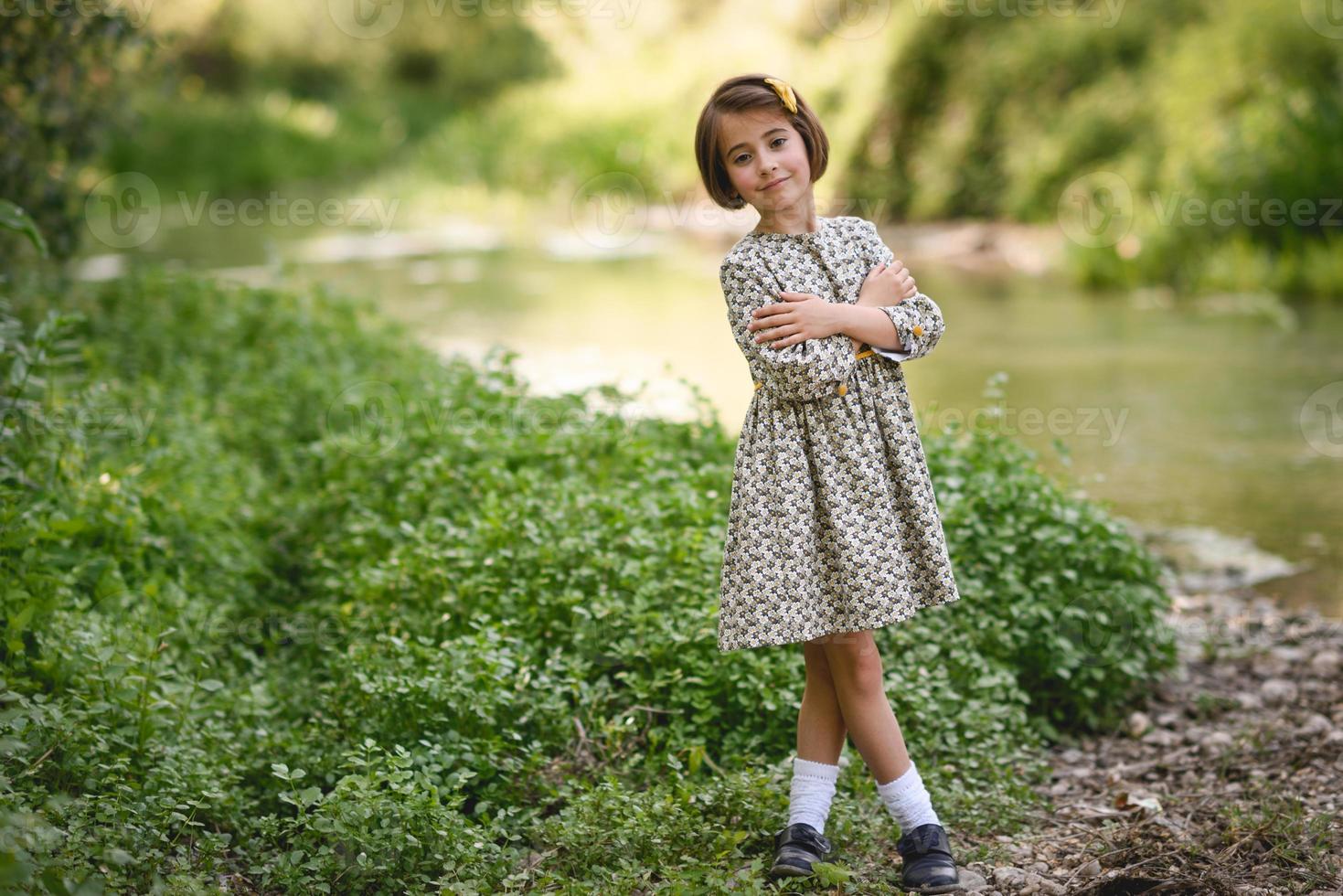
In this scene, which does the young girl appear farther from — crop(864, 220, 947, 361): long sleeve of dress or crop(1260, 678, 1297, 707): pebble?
crop(1260, 678, 1297, 707): pebble

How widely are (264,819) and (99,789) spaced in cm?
37

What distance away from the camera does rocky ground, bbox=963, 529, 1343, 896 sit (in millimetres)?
2857

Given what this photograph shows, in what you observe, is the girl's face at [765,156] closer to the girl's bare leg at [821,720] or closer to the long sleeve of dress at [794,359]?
the long sleeve of dress at [794,359]

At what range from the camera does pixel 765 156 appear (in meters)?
2.88

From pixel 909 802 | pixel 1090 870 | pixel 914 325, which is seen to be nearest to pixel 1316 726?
pixel 1090 870

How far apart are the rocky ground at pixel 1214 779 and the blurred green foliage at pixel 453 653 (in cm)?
14

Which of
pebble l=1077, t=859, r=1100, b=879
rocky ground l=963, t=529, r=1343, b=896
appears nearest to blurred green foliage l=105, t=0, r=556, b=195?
rocky ground l=963, t=529, r=1343, b=896

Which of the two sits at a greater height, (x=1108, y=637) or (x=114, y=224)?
(x=114, y=224)

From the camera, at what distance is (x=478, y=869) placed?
2836 millimetres

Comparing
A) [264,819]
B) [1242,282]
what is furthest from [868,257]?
[1242,282]

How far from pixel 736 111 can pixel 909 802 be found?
1557 millimetres

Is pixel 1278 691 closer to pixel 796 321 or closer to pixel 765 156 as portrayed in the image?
pixel 796 321

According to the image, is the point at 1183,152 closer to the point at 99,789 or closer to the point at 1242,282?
the point at 1242,282

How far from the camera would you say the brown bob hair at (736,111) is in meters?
2.90
